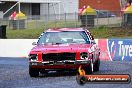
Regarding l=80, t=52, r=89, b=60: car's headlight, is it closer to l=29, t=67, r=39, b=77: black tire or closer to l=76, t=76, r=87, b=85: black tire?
l=29, t=67, r=39, b=77: black tire

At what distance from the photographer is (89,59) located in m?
12.7

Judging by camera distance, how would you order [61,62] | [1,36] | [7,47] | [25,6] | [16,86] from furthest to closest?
[25,6] → [1,36] → [7,47] → [61,62] → [16,86]

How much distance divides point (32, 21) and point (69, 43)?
110ft

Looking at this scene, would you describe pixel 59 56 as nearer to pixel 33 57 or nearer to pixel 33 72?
pixel 33 57

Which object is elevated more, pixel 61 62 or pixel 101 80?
pixel 101 80

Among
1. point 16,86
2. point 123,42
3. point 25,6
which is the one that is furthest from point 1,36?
point 25,6

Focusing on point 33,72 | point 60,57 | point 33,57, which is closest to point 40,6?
point 33,72

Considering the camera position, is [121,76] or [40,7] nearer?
[121,76]

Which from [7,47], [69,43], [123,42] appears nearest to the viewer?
[69,43]

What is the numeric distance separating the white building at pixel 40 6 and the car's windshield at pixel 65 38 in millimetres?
54019

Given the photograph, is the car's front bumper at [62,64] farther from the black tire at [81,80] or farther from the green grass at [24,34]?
the green grass at [24,34]

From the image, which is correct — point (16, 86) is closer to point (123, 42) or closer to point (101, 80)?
point (101, 80)

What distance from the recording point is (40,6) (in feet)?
241

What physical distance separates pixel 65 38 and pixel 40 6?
196 ft
